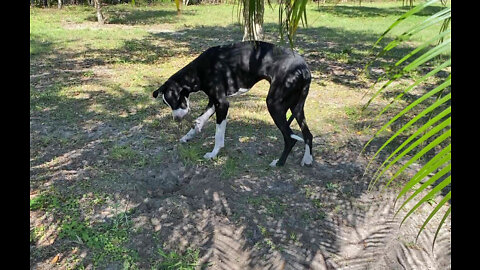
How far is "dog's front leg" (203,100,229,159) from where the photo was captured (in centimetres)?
456

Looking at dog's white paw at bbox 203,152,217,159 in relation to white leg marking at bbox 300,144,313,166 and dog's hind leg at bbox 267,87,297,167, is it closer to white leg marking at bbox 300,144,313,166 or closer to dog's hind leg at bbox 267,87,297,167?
dog's hind leg at bbox 267,87,297,167

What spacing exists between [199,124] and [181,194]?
4.38 feet

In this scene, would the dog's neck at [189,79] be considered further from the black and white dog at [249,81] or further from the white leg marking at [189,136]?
the white leg marking at [189,136]

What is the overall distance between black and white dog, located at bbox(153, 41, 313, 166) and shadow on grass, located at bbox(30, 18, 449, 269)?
0.43m

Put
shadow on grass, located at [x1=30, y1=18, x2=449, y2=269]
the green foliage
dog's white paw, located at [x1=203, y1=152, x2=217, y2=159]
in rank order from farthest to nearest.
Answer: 1. dog's white paw, located at [x1=203, y1=152, x2=217, y2=159]
2. shadow on grass, located at [x1=30, y1=18, x2=449, y2=269]
3. the green foliage

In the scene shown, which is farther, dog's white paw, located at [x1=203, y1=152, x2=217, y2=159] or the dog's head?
dog's white paw, located at [x1=203, y1=152, x2=217, y2=159]

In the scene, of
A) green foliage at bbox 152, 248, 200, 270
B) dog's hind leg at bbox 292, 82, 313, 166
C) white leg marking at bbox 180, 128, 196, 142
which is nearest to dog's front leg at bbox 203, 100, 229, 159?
white leg marking at bbox 180, 128, 196, 142

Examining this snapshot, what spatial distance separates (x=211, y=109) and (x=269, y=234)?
2.11 meters

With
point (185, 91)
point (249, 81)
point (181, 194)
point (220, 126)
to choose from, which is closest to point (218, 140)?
point (220, 126)

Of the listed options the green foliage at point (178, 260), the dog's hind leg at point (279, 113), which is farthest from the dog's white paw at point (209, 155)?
the green foliage at point (178, 260)

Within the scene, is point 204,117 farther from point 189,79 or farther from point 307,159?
point 307,159

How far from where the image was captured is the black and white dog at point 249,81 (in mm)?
4246

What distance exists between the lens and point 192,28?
1477 cm
